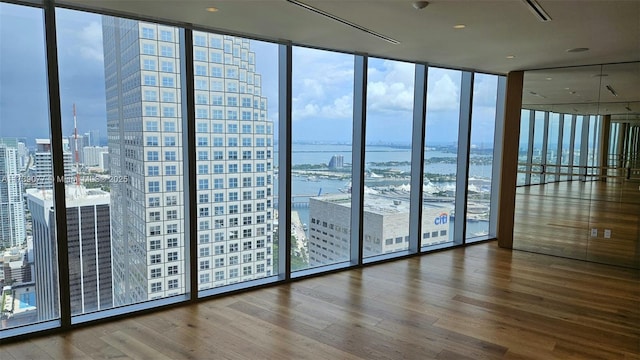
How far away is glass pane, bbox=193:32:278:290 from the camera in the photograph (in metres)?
4.23

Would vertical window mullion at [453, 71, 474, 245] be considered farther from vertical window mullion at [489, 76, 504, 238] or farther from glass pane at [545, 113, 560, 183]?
glass pane at [545, 113, 560, 183]

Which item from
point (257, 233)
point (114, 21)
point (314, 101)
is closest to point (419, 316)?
point (257, 233)

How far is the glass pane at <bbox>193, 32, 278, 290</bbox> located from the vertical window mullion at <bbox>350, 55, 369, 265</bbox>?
115 centimetres

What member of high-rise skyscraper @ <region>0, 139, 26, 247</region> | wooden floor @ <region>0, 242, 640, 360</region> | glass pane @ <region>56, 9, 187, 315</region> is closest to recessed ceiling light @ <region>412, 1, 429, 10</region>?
glass pane @ <region>56, 9, 187, 315</region>

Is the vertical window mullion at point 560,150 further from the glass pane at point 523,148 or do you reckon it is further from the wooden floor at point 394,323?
the wooden floor at point 394,323

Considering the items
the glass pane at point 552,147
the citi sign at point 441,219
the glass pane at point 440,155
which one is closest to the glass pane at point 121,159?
the glass pane at point 440,155

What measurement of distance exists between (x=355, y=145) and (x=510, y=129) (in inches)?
102

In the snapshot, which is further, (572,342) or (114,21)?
(114,21)

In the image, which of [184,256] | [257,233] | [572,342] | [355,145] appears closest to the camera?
[572,342]

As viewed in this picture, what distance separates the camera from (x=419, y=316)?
3900mm

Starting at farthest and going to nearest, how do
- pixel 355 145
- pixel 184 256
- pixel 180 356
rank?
pixel 355 145 → pixel 184 256 → pixel 180 356

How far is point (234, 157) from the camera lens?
445cm

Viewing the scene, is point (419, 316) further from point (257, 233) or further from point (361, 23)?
point (361, 23)

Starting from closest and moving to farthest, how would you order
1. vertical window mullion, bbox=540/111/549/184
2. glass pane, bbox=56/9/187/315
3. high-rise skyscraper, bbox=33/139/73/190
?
high-rise skyscraper, bbox=33/139/73/190
glass pane, bbox=56/9/187/315
vertical window mullion, bbox=540/111/549/184
